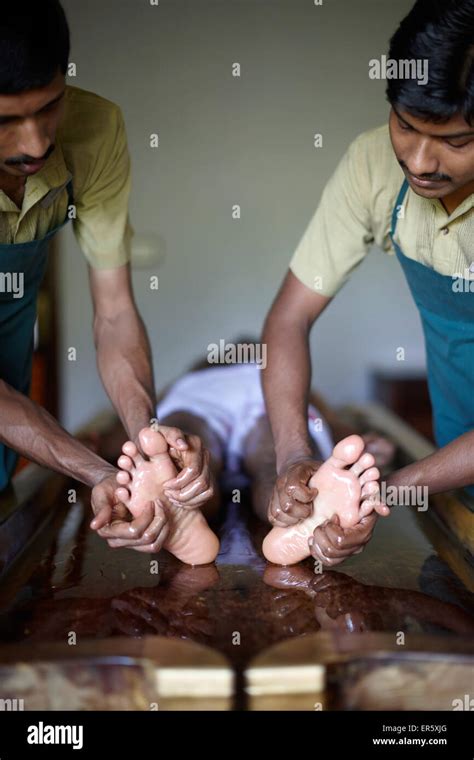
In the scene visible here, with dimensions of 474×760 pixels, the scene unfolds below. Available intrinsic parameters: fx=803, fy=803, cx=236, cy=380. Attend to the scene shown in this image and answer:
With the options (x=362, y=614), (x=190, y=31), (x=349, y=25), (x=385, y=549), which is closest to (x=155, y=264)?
(x=190, y=31)

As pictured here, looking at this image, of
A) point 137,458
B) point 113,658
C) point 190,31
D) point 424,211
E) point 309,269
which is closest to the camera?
point 113,658

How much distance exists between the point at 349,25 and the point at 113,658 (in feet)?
12.8

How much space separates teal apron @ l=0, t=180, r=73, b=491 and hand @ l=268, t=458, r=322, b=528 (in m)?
0.60

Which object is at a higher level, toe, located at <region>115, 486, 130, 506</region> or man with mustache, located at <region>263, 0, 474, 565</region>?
man with mustache, located at <region>263, 0, 474, 565</region>

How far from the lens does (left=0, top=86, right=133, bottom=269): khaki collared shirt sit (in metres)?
1.45

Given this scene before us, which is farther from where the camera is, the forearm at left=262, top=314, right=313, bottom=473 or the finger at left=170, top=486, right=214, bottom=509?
the forearm at left=262, top=314, right=313, bottom=473

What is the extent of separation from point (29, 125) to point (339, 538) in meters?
0.77

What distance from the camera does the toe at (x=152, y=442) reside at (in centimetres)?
125

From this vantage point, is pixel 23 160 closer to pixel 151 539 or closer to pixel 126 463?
pixel 126 463

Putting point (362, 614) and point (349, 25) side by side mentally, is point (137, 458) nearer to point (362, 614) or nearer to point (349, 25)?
point (362, 614)

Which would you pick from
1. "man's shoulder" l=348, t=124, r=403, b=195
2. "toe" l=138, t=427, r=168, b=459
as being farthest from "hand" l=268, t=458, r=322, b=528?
"man's shoulder" l=348, t=124, r=403, b=195

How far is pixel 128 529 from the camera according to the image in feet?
3.98

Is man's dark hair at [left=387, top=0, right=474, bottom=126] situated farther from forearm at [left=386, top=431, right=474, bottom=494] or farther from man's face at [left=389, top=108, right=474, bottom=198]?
forearm at [left=386, top=431, right=474, bottom=494]

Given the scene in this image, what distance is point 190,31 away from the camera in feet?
13.4
